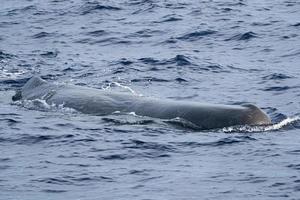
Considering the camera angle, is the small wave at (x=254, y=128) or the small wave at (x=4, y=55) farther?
the small wave at (x=4, y=55)

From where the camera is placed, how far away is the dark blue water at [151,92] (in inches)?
546

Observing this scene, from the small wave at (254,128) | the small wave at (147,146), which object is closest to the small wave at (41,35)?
the small wave at (254,128)

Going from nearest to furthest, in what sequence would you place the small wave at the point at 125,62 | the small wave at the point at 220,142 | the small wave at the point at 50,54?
the small wave at the point at 220,142, the small wave at the point at 125,62, the small wave at the point at 50,54

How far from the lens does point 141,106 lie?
1880cm

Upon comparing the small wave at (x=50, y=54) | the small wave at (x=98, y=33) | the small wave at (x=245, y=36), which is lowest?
the small wave at (x=50, y=54)

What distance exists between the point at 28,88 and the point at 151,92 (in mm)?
3343

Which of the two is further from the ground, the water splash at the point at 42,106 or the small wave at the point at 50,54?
the small wave at the point at 50,54

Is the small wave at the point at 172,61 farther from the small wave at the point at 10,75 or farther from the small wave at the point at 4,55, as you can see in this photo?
the small wave at the point at 4,55

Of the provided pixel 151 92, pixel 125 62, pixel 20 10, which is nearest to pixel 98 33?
pixel 125 62

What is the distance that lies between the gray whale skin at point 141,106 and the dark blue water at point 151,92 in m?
0.29

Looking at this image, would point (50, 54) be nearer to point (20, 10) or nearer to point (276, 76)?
point (276, 76)

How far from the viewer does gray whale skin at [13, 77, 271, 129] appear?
56.6 feet

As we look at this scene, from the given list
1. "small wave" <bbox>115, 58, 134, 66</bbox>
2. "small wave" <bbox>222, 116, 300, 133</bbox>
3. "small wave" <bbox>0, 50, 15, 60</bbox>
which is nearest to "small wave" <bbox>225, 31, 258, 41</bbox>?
"small wave" <bbox>115, 58, 134, 66</bbox>

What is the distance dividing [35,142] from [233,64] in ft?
36.6
